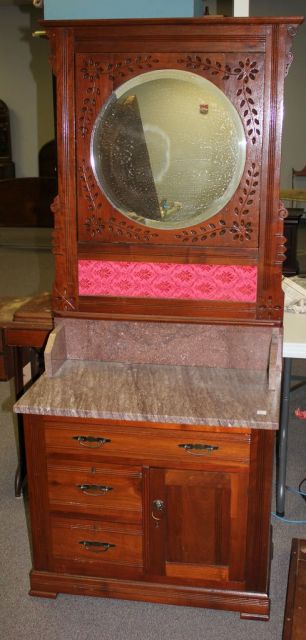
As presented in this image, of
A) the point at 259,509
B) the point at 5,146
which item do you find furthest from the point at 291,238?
the point at 5,146

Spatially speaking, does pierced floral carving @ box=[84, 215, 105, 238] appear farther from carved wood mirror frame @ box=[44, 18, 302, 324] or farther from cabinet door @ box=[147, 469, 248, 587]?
cabinet door @ box=[147, 469, 248, 587]

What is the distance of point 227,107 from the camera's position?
1926 mm

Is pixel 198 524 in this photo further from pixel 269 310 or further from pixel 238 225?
pixel 238 225

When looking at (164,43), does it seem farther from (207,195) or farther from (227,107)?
(207,195)

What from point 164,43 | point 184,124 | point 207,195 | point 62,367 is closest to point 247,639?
point 62,367

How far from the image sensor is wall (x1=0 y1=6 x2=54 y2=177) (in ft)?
29.9

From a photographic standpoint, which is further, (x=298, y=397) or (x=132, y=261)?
(x=298, y=397)

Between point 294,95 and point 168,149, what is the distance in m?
7.13

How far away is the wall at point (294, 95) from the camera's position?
26.7 feet

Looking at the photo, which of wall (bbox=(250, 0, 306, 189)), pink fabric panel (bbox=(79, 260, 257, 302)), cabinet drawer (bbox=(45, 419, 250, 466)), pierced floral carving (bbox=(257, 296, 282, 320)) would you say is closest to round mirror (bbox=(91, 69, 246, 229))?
pink fabric panel (bbox=(79, 260, 257, 302))

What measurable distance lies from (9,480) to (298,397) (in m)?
1.71

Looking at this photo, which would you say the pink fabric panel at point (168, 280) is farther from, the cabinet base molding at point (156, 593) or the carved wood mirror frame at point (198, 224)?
the cabinet base molding at point (156, 593)

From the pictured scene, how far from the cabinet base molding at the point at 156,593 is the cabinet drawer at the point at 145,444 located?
434 millimetres

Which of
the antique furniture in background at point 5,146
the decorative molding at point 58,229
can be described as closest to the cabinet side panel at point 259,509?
the decorative molding at point 58,229
